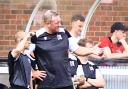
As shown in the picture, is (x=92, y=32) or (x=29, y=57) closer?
(x=29, y=57)

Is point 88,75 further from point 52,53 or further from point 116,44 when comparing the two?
point 116,44

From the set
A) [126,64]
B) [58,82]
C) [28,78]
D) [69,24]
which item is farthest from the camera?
[69,24]

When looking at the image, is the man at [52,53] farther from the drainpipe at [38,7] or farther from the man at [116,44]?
the drainpipe at [38,7]

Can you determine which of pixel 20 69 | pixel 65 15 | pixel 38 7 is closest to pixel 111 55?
pixel 20 69

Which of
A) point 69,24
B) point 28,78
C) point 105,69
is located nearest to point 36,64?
point 28,78

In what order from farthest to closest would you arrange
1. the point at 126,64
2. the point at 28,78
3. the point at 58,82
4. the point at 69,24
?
the point at 69,24
the point at 126,64
the point at 28,78
the point at 58,82

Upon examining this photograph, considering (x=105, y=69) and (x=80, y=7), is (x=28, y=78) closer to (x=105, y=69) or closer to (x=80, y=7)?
(x=105, y=69)

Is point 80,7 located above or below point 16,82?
above

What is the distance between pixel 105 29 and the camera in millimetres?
11148

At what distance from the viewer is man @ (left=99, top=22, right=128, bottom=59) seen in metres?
9.17

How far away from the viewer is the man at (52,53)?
23.4 feet

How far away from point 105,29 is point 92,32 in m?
0.26

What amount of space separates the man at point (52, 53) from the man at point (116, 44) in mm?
1953

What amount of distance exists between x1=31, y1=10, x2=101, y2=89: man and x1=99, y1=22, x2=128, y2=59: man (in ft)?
6.41
